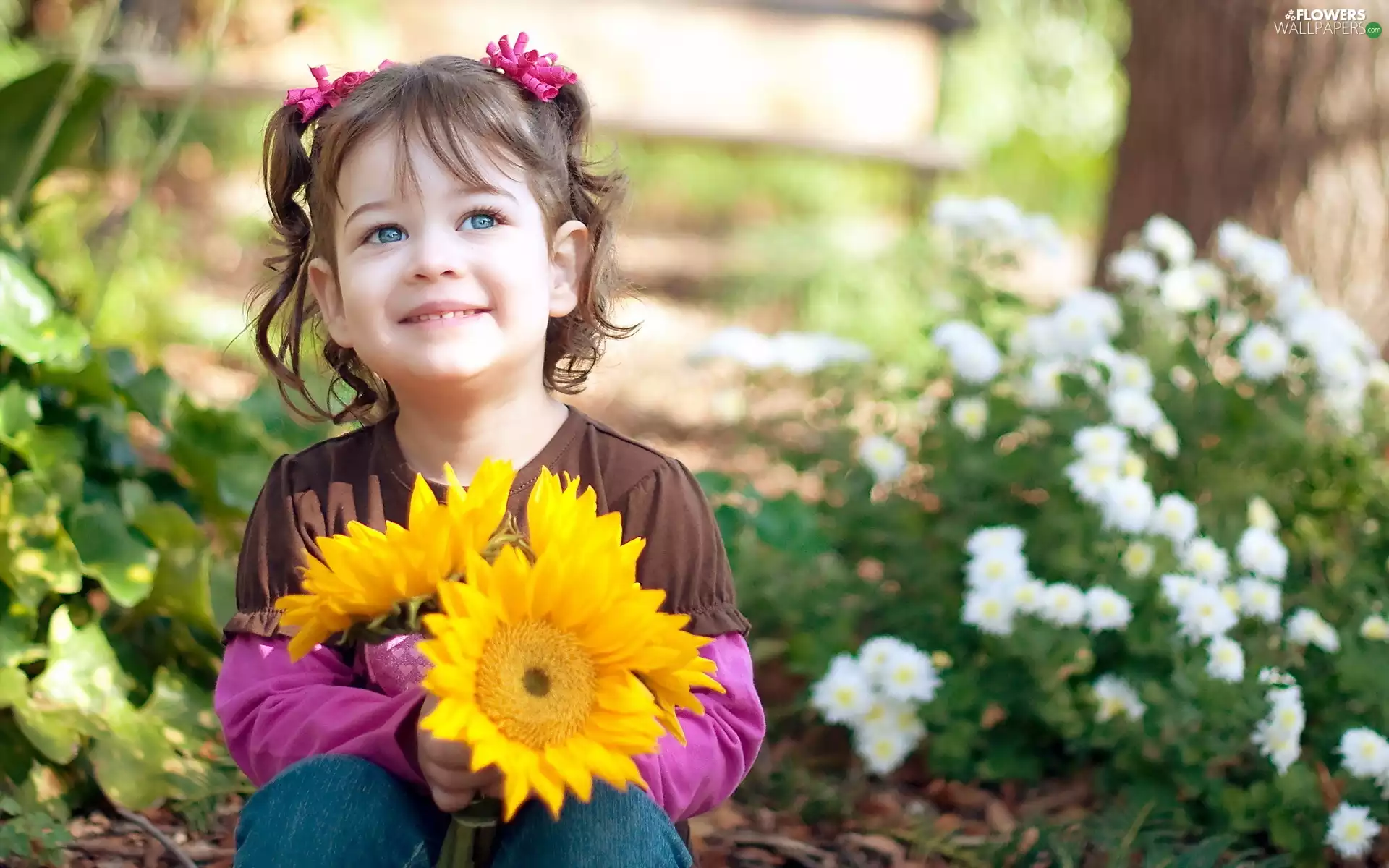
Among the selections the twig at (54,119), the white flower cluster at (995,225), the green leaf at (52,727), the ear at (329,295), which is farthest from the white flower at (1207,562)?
the twig at (54,119)

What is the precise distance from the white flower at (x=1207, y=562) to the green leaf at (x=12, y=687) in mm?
1756

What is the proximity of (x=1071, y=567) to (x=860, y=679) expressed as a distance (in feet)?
1.27

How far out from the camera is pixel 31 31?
203 inches

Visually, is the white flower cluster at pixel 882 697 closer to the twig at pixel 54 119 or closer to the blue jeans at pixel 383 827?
the blue jeans at pixel 383 827

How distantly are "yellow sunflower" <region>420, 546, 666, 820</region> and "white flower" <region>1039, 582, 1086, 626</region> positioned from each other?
1190mm

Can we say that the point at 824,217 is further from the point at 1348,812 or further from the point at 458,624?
the point at 458,624

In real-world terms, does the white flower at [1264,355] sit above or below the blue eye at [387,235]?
below

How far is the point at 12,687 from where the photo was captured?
77.7 inches

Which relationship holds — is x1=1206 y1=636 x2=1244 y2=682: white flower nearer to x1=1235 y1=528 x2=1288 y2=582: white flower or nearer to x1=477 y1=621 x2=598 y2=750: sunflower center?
x1=1235 y1=528 x2=1288 y2=582: white flower

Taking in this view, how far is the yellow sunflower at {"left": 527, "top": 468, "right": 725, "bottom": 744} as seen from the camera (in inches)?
47.8

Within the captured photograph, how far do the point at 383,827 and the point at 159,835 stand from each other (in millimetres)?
784

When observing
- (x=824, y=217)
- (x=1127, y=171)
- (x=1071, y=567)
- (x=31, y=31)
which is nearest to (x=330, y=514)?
(x=1071, y=567)

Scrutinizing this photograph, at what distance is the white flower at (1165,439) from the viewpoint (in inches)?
97.1

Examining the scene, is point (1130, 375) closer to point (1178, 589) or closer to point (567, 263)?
point (1178, 589)
